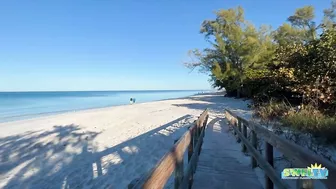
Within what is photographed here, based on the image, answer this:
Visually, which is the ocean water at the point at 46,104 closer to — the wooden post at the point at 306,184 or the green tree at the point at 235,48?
the green tree at the point at 235,48

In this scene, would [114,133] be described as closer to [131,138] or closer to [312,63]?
[131,138]

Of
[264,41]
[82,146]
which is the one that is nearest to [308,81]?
[82,146]

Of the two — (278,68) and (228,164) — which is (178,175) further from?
(278,68)

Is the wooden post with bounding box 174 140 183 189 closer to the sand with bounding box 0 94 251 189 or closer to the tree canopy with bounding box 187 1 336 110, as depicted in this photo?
the sand with bounding box 0 94 251 189

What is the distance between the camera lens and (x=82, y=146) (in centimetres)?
838

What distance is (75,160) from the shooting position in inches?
273

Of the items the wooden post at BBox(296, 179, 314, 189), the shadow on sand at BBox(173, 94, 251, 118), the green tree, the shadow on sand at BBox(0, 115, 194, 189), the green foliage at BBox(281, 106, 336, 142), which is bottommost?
the shadow on sand at BBox(0, 115, 194, 189)

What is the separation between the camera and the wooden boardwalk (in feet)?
13.2

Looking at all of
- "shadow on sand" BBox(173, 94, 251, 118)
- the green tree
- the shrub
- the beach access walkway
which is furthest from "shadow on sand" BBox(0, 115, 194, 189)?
the green tree

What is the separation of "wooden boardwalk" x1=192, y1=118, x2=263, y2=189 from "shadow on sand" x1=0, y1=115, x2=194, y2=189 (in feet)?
4.24

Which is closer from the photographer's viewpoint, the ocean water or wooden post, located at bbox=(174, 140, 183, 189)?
wooden post, located at bbox=(174, 140, 183, 189)

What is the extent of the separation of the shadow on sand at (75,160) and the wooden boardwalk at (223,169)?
129cm

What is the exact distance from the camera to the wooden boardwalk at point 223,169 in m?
4.02

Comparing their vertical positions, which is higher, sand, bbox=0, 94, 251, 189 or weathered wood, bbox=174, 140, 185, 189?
weathered wood, bbox=174, 140, 185, 189
